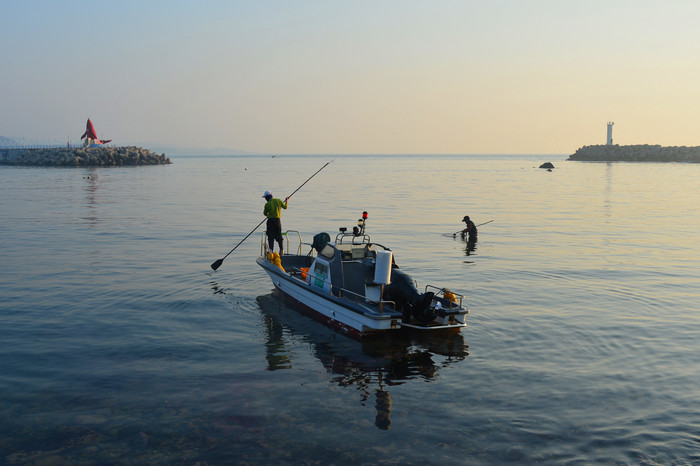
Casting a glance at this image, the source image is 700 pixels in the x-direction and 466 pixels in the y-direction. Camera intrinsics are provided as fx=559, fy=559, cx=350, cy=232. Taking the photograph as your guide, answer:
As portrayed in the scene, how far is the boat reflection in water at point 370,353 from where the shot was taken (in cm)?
1192

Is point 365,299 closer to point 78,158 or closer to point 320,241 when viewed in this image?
point 320,241

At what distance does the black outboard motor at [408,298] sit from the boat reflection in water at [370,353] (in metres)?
0.84

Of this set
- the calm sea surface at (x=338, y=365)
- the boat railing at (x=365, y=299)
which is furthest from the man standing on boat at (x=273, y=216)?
the boat railing at (x=365, y=299)

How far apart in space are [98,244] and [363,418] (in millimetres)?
22251

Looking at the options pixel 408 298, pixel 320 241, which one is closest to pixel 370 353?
pixel 408 298

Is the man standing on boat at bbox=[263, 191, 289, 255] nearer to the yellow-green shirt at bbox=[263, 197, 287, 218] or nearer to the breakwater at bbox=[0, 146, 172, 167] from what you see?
the yellow-green shirt at bbox=[263, 197, 287, 218]

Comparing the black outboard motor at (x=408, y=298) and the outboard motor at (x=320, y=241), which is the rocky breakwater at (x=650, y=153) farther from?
the black outboard motor at (x=408, y=298)

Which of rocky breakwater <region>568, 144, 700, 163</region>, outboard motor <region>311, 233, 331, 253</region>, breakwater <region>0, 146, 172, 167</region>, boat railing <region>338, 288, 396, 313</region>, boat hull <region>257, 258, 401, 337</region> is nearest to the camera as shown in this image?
boat hull <region>257, 258, 401, 337</region>

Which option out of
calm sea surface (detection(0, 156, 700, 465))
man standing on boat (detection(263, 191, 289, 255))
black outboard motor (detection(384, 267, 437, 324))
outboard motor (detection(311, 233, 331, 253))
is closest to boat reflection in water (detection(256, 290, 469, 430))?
calm sea surface (detection(0, 156, 700, 465))

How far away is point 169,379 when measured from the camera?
11.7 metres

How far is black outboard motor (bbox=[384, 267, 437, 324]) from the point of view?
14031 millimetres

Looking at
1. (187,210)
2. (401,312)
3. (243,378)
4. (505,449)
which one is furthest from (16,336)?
(187,210)

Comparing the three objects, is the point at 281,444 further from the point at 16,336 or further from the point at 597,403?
the point at 16,336

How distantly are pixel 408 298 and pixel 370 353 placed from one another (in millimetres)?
1708
